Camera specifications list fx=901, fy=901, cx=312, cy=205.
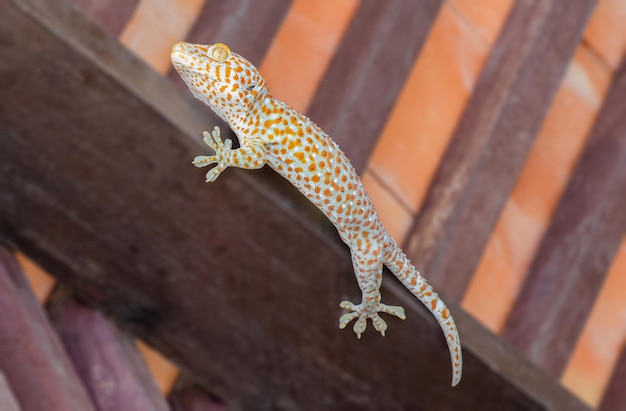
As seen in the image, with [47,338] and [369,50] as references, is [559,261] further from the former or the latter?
[47,338]

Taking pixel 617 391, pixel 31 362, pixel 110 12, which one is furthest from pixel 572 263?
pixel 31 362

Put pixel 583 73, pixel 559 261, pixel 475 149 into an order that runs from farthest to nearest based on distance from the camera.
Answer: pixel 583 73 < pixel 559 261 < pixel 475 149

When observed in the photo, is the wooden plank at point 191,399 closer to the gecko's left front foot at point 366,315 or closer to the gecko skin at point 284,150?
the gecko's left front foot at point 366,315

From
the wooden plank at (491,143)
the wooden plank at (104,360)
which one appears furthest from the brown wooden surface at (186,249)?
the wooden plank at (491,143)

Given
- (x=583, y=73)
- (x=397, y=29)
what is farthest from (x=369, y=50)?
(x=583, y=73)

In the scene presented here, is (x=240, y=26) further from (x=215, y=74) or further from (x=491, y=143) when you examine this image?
(x=215, y=74)

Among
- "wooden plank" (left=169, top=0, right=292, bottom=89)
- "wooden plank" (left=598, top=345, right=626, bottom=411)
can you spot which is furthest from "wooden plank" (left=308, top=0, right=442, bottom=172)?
"wooden plank" (left=598, top=345, right=626, bottom=411)
